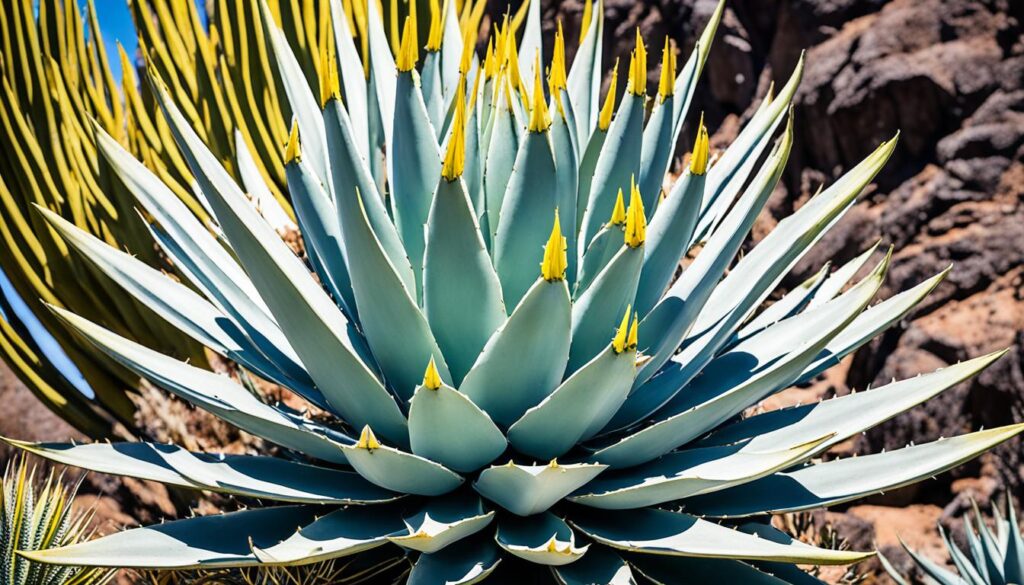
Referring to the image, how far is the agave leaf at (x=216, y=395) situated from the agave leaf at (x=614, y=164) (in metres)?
0.55

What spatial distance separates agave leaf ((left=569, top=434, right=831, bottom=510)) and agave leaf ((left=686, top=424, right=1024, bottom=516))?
0.06 metres

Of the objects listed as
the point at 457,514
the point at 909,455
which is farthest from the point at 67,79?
the point at 909,455

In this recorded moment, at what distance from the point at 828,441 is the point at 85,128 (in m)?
2.16

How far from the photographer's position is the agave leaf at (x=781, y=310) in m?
1.57

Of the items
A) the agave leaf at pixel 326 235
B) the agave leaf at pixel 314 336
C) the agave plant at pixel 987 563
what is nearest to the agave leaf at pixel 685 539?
the agave leaf at pixel 314 336

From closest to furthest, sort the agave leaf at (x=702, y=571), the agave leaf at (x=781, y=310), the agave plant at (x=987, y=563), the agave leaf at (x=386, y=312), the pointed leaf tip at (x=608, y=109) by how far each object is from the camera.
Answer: the agave leaf at (x=386, y=312) < the agave leaf at (x=702, y=571) < the pointed leaf tip at (x=608, y=109) < the agave leaf at (x=781, y=310) < the agave plant at (x=987, y=563)

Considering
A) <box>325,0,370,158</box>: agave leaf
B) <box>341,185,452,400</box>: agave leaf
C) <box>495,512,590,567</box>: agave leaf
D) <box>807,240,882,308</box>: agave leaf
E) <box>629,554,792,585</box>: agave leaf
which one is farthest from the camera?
<box>325,0,370,158</box>: agave leaf

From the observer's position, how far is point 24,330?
7.93 feet

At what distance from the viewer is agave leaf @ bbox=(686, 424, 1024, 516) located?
3.96 feet

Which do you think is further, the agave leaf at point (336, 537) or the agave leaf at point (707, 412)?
→ the agave leaf at point (707, 412)

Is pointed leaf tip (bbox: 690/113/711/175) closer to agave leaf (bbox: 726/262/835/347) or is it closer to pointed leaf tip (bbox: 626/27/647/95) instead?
pointed leaf tip (bbox: 626/27/647/95)

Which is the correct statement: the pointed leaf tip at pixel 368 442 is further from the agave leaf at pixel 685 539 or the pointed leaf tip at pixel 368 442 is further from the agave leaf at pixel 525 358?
the agave leaf at pixel 685 539

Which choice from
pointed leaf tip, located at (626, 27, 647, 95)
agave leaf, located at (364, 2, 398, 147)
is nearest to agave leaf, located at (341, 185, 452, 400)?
pointed leaf tip, located at (626, 27, 647, 95)

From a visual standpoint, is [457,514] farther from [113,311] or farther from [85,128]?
[85,128]
